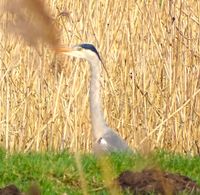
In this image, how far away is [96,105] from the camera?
6.69 m

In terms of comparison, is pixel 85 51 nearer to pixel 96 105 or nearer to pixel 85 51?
pixel 85 51

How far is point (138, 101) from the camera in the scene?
707cm

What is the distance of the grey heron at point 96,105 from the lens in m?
6.35

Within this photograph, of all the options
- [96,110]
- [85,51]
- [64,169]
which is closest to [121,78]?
[85,51]

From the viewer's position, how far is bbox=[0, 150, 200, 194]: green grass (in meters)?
4.20

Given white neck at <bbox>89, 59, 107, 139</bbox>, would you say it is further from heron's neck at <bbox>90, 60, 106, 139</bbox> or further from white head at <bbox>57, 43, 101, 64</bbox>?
white head at <bbox>57, 43, 101, 64</bbox>

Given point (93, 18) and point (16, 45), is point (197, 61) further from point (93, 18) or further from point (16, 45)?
point (16, 45)

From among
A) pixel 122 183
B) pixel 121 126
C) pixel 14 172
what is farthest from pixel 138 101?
pixel 122 183

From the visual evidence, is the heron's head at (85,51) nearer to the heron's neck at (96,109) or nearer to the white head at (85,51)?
the white head at (85,51)

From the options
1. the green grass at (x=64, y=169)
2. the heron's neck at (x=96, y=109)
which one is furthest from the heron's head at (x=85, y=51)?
the green grass at (x=64, y=169)

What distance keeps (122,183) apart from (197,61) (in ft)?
11.4

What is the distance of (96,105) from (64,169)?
2.19 metres

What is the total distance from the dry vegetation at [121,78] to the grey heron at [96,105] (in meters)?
0.19

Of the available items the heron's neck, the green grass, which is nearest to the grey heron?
the heron's neck
